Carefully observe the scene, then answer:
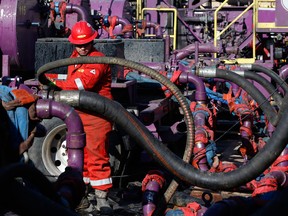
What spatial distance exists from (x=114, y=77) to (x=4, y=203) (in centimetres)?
547

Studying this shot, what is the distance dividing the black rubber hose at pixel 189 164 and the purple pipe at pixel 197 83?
3.81 metres

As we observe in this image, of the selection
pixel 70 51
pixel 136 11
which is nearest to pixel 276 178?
pixel 70 51

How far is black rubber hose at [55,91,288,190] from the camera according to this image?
3.15 meters

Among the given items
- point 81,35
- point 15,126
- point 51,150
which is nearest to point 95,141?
point 51,150

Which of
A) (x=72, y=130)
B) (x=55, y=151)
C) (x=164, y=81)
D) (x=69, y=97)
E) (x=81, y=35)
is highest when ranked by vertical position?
(x=81, y=35)

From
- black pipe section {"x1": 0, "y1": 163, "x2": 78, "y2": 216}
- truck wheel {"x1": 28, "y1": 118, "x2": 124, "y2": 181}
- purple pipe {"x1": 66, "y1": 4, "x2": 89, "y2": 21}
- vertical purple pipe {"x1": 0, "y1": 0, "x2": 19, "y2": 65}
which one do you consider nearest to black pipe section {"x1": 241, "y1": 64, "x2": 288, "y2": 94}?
truck wheel {"x1": 28, "y1": 118, "x2": 124, "y2": 181}

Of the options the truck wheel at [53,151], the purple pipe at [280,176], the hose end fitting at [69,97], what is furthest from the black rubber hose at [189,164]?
the truck wheel at [53,151]

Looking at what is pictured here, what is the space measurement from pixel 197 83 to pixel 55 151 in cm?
194

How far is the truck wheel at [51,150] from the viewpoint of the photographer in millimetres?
7043

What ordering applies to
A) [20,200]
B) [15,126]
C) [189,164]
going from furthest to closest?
[15,126], [189,164], [20,200]

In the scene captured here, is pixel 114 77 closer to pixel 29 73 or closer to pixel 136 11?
pixel 29 73

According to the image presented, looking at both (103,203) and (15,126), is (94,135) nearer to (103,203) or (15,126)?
(103,203)

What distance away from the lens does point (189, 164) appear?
3.61 metres

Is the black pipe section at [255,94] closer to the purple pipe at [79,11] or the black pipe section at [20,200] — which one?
the black pipe section at [20,200]
